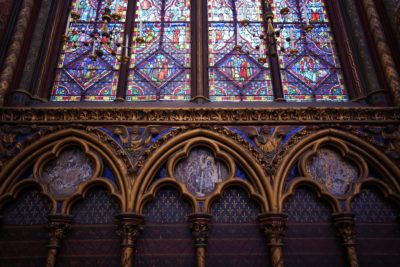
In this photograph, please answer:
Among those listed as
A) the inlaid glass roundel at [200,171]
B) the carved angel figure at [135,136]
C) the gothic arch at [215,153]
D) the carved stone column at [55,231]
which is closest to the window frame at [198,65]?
the carved angel figure at [135,136]

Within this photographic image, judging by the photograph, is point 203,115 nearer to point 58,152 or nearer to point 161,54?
point 161,54

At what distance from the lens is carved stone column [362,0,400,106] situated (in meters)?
7.52

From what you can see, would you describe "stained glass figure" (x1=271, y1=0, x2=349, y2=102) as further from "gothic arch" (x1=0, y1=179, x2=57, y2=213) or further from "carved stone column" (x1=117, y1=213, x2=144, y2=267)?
"gothic arch" (x1=0, y1=179, x2=57, y2=213)

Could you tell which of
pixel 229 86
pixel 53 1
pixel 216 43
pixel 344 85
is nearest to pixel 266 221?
pixel 229 86

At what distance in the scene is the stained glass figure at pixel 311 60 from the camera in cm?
813

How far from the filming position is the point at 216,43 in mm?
8727

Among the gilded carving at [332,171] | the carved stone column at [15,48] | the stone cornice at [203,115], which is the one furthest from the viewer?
the carved stone column at [15,48]

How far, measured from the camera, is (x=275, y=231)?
6293 mm

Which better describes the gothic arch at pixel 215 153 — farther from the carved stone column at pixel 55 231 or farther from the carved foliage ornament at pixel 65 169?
the carved stone column at pixel 55 231

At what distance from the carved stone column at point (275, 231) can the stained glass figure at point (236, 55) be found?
2.57 meters

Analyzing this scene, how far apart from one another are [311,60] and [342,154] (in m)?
2.42

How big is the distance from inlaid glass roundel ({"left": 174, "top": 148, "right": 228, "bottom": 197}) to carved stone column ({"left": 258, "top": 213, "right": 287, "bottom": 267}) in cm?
100

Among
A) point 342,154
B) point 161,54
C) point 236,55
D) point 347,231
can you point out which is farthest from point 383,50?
point 161,54

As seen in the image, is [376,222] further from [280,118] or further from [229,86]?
[229,86]
